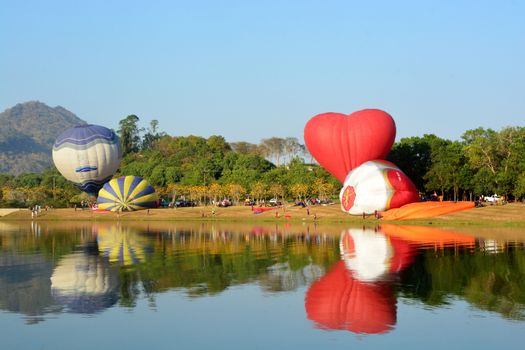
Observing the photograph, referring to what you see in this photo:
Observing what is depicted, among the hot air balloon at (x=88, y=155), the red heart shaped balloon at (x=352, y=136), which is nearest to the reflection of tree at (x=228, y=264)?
the red heart shaped balloon at (x=352, y=136)

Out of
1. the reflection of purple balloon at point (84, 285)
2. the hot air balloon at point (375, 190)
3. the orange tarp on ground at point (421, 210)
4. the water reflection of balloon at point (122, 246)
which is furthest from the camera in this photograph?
the hot air balloon at point (375, 190)

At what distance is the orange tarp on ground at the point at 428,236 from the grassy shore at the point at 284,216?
207 inches

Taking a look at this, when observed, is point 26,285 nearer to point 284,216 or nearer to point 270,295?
point 270,295

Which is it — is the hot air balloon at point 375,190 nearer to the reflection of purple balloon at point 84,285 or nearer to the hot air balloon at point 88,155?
the reflection of purple balloon at point 84,285

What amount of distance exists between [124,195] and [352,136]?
3131cm

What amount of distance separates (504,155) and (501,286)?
65.2 m

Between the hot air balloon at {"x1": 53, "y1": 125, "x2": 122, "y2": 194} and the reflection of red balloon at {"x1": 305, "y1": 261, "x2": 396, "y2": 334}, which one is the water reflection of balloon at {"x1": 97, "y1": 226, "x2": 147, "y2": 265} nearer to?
the reflection of red balloon at {"x1": 305, "y1": 261, "x2": 396, "y2": 334}

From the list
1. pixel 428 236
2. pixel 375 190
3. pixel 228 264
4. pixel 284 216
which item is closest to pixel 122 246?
pixel 228 264

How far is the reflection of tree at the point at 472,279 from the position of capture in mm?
24875

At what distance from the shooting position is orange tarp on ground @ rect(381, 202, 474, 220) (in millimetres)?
63562

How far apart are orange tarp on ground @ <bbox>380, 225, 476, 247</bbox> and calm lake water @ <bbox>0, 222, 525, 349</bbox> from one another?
0.29 metres

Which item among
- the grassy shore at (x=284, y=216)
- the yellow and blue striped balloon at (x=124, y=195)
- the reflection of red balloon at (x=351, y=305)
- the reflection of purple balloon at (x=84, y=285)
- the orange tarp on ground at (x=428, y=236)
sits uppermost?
the yellow and blue striped balloon at (x=124, y=195)

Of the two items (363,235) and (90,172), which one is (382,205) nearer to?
(363,235)

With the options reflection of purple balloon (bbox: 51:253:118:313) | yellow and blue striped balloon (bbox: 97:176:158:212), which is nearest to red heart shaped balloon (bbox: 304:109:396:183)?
yellow and blue striped balloon (bbox: 97:176:158:212)
